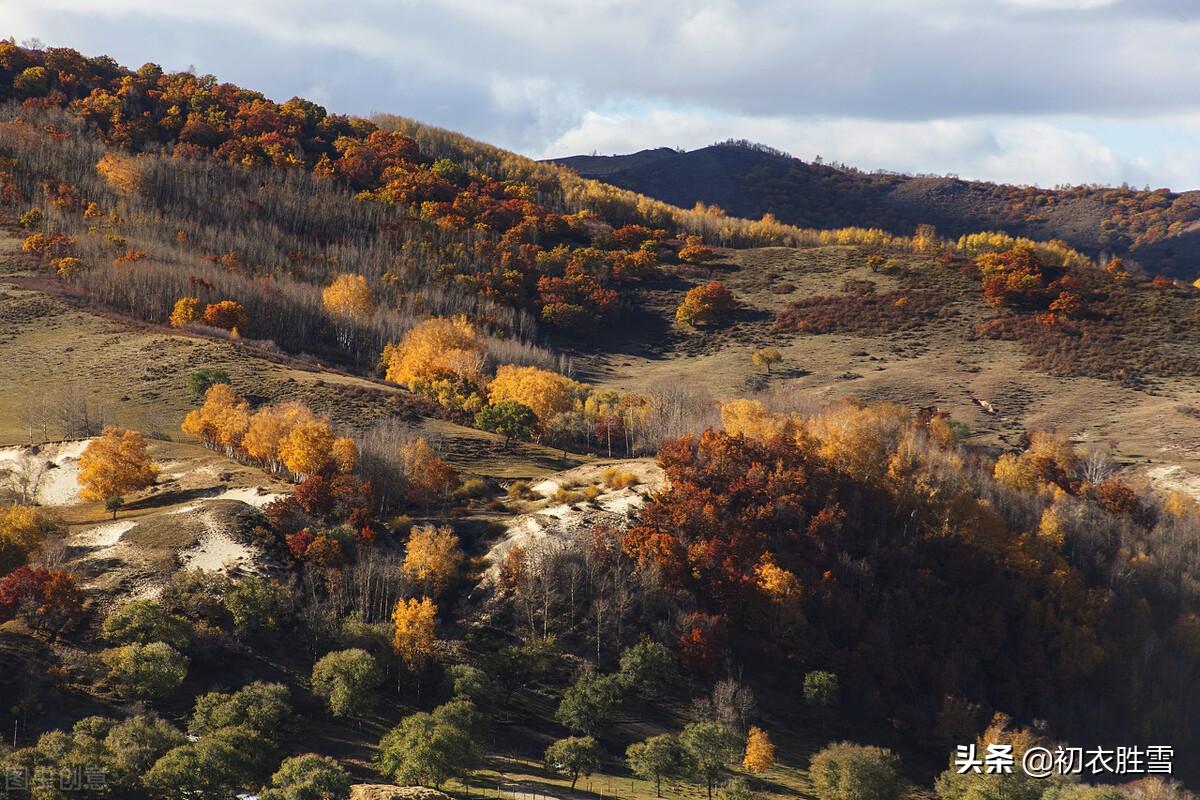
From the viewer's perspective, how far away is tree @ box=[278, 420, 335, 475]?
9169 centimetres

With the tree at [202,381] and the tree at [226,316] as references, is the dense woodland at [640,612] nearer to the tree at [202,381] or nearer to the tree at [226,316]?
the tree at [202,381]

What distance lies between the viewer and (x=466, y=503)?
9494cm

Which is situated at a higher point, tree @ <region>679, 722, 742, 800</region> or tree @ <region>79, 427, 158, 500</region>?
tree @ <region>79, 427, 158, 500</region>

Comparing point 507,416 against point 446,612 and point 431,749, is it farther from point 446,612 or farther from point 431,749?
point 431,749

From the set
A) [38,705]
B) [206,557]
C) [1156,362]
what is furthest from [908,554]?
[1156,362]

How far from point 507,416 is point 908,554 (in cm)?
4230

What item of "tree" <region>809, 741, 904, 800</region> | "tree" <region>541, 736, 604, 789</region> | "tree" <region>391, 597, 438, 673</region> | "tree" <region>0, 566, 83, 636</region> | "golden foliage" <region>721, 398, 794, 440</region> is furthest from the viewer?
"golden foliage" <region>721, 398, 794, 440</region>

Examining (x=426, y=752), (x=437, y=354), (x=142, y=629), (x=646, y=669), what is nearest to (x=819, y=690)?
(x=646, y=669)

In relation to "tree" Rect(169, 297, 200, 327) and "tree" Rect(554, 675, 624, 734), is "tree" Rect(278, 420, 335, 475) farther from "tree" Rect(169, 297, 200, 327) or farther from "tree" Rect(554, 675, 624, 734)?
"tree" Rect(169, 297, 200, 327)

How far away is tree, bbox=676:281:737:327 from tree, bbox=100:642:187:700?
5402 inches

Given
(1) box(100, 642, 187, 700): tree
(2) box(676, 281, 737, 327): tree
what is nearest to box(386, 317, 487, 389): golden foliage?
(2) box(676, 281, 737, 327): tree

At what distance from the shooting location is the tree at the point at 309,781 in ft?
171

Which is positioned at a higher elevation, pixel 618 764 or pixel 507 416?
pixel 507 416

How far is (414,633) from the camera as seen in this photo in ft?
244
